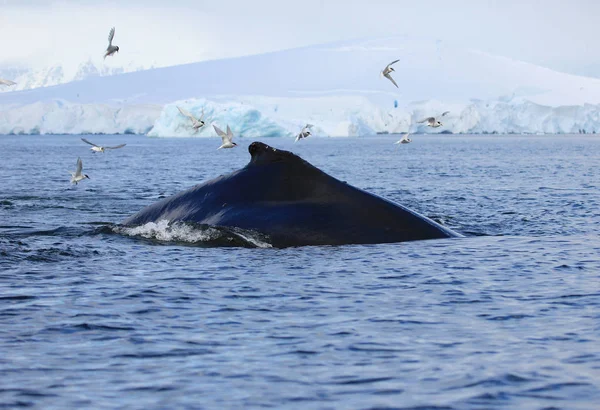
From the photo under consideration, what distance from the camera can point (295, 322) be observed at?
8414mm

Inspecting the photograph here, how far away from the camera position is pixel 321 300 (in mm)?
9391

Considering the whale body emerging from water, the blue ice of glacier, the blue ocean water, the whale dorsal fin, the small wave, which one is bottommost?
the blue ocean water

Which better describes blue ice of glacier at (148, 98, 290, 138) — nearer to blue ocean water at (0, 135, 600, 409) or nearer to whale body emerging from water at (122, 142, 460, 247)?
blue ocean water at (0, 135, 600, 409)

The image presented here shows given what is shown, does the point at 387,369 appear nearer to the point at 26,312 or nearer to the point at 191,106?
the point at 26,312

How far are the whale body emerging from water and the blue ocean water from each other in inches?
9.4

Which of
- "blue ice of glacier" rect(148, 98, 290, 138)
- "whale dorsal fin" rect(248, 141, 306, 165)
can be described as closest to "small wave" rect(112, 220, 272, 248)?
"whale dorsal fin" rect(248, 141, 306, 165)

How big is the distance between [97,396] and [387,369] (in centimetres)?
205

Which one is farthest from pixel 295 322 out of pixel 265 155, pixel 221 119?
pixel 221 119

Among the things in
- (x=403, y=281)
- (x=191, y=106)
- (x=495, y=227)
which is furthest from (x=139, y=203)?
(x=191, y=106)

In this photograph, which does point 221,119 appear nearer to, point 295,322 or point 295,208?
point 295,208

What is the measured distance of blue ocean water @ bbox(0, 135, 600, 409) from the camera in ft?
20.8

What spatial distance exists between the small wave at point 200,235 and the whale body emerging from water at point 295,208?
0.25 feet

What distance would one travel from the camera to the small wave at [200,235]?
39.9ft

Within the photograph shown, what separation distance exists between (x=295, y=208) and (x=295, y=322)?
13.1 ft
